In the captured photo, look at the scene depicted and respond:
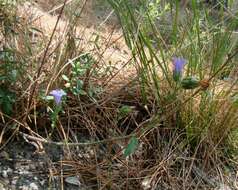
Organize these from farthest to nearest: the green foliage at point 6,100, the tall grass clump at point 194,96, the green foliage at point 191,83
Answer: the tall grass clump at point 194,96 < the green foliage at point 6,100 < the green foliage at point 191,83

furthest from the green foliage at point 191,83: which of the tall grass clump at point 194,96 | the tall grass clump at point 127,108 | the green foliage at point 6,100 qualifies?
the green foliage at point 6,100

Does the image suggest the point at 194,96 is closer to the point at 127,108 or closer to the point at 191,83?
the point at 127,108

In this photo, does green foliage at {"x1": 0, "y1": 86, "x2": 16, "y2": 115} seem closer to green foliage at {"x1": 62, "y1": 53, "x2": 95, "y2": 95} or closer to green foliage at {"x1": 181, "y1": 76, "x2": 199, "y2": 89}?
green foliage at {"x1": 62, "y1": 53, "x2": 95, "y2": 95}

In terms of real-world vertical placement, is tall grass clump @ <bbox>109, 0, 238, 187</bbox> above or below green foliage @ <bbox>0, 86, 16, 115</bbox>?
above

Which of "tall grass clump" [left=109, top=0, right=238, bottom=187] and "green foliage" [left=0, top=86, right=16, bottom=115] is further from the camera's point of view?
"tall grass clump" [left=109, top=0, right=238, bottom=187]

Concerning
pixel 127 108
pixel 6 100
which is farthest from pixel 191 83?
pixel 6 100

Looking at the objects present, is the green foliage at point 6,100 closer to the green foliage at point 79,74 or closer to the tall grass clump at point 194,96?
the green foliage at point 79,74

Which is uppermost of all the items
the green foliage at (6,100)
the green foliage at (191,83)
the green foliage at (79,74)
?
the green foliage at (191,83)

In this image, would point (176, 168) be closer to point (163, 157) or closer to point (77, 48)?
point (163, 157)

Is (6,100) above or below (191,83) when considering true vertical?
below

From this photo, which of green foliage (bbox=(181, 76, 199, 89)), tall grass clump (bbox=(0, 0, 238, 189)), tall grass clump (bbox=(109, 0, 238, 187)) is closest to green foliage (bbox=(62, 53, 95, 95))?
tall grass clump (bbox=(0, 0, 238, 189))

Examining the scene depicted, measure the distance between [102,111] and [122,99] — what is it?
0.37 ft

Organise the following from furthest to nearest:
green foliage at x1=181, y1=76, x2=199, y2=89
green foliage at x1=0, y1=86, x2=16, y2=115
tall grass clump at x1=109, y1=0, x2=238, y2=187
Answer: tall grass clump at x1=109, y1=0, x2=238, y2=187 < green foliage at x1=0, y1=86, x2=16, y2=115 < green foliage at x1=181, y1=76, x2=199, y2=89

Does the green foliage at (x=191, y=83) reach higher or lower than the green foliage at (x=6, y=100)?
higher
